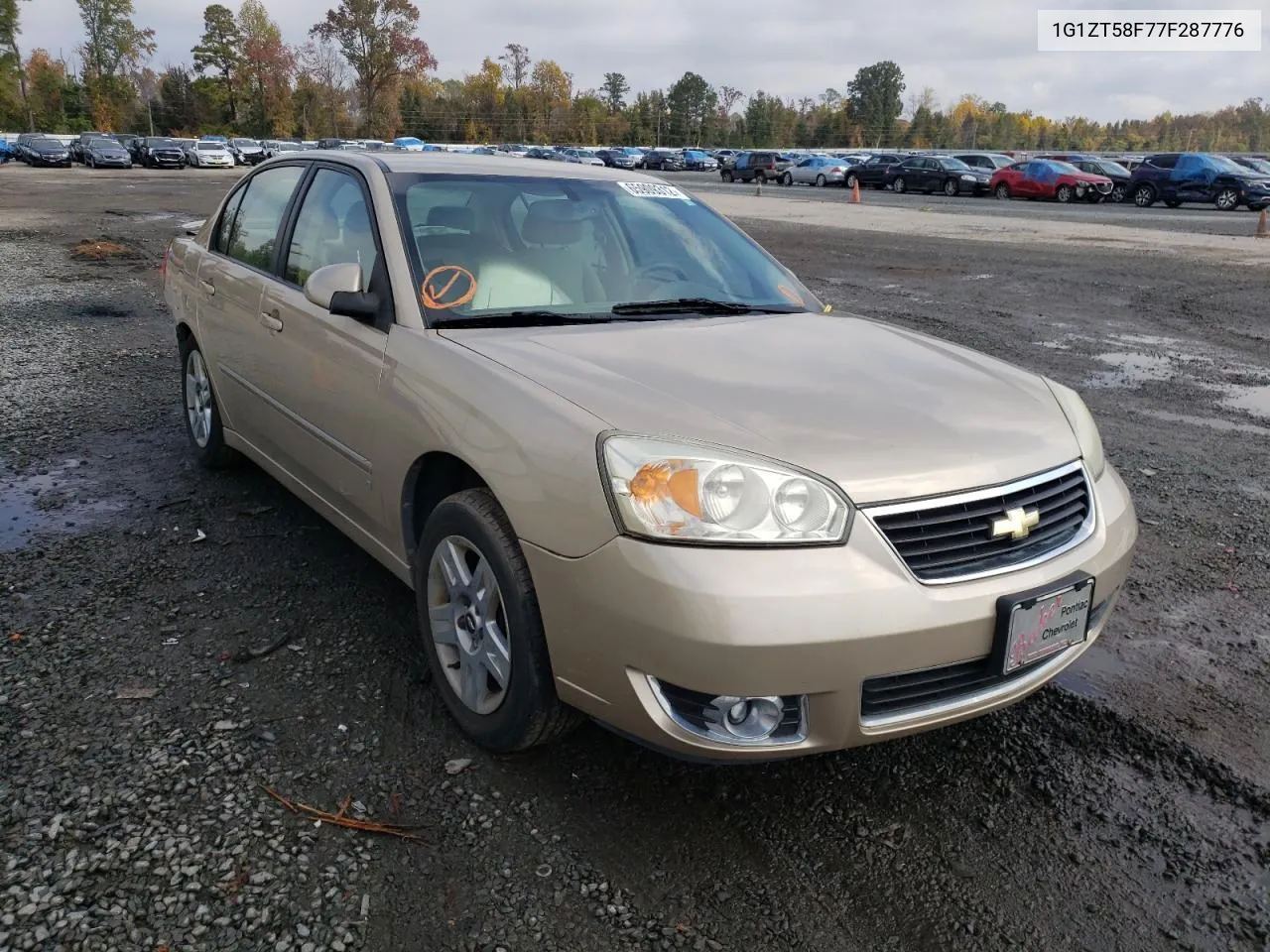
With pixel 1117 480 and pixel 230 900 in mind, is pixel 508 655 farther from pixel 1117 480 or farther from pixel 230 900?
pixel 1117 480

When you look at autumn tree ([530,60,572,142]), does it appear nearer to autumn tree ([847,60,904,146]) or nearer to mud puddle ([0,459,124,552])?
autumn tree ([847,60,904,146])

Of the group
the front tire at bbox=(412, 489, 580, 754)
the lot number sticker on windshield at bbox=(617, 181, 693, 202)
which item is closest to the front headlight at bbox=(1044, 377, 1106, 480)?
the front tire at bbox=(412, 489, 580, 754)

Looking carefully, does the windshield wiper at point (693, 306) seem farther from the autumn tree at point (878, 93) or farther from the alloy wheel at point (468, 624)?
the autumn tree at point (878, 93)

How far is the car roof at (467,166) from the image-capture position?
3785 mm

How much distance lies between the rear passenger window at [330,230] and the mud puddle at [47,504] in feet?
5.17

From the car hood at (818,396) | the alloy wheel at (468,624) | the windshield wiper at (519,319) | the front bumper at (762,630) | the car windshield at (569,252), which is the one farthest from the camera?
the car windshield at (569,252)

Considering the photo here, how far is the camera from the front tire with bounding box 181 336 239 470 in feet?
16.5

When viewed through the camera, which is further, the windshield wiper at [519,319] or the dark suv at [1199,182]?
the dark suv at [1199,182]

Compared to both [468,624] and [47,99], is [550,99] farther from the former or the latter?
[468,624]

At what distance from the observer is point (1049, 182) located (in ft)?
113

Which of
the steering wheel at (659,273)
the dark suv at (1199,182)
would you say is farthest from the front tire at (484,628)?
the dark suv at (1199,182)

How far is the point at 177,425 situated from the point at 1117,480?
5276 mm

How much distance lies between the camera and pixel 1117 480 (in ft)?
10.2

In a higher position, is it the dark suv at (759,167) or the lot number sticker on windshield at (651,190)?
the lot number sticker on windshield at (651,190)
